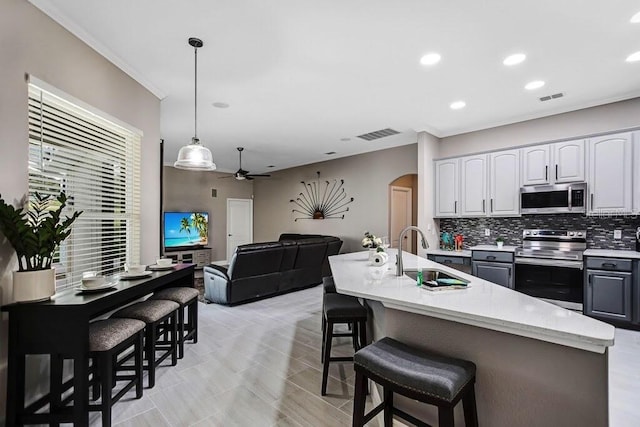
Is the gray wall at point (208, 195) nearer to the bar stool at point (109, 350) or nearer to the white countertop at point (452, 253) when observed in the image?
the white countertop at point (452, 253)

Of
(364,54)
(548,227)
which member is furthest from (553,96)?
(364,54)

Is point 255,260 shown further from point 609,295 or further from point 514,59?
point 609,295

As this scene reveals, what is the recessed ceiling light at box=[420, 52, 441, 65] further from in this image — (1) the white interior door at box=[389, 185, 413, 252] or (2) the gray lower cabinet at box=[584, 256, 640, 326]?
(1) the white interior door at box=[389, 185, 413, 252]

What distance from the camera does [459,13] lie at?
2338 millimetres

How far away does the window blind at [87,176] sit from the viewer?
2.23 meters

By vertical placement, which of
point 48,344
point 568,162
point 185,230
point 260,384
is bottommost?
point 260,384

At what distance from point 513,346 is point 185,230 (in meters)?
8.18

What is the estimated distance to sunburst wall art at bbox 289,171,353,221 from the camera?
7535 mm

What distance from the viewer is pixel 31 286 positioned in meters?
1.88

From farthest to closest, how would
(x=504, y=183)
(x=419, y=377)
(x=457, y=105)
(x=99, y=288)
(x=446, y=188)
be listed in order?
1. (x=446, y=188)
2. (x=504, y=183)
3. (x=457, y=105)
4. (x=99, y=288)
5. (x=419, y=377)

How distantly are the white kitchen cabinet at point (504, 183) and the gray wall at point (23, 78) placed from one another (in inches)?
194

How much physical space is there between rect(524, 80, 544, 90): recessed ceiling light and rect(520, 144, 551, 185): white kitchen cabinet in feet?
3.64

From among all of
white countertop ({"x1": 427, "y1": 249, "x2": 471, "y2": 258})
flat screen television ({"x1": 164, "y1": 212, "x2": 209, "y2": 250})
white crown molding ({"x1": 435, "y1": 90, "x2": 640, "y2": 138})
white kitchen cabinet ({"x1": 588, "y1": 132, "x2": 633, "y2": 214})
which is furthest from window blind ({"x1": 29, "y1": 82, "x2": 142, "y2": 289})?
white kitchen cabinet ({"x1": 588, "y1": 132, "x2": 633, "y2": 214})

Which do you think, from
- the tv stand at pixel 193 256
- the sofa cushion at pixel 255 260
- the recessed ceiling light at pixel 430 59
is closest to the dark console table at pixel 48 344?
the sofa cushion at pixel 255 260
